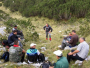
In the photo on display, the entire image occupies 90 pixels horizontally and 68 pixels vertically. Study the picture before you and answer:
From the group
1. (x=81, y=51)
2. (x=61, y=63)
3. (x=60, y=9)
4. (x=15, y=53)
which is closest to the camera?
(x=61, y=63)

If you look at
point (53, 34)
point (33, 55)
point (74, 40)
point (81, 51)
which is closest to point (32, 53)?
point (33, 55)

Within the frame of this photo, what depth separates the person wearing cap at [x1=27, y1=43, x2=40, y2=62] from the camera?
167 inches

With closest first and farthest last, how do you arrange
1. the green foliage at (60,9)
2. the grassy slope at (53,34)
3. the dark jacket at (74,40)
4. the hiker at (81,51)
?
the hiker at (81,51) → the dark jacket at (74,40) → the grassy slope at (53,34) → the green foliage at (60,9)

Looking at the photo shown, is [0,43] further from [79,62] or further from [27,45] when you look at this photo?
[79,62]

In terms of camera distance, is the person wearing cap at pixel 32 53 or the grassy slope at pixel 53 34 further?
the grassy slope at pixel 53 34

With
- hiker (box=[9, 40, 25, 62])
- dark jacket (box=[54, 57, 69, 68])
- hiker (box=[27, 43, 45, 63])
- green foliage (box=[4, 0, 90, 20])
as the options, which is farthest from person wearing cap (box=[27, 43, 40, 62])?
green foliage (box=[4, 0, 90, 20])

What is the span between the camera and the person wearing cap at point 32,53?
4235 mm

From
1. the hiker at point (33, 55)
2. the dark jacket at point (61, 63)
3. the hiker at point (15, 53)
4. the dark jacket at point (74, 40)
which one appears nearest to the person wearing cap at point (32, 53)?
the hiker at point (33, 55)

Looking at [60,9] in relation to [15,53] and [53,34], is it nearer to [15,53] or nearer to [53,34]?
[53,34]

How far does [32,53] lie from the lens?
4.26m

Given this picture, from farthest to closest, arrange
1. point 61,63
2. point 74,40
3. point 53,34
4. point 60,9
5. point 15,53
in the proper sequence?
point 60,9 < point 53,34 < point 74,40 < point 15,53 < point 61,63

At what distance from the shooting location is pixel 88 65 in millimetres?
3914

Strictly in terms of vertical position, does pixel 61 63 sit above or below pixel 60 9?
below

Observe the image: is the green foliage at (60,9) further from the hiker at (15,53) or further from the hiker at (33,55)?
the hiker at (15,53)
